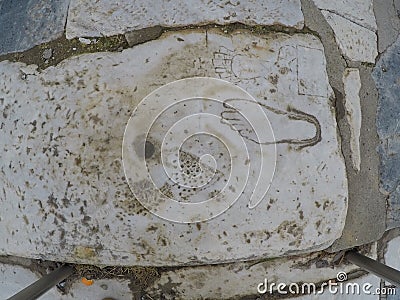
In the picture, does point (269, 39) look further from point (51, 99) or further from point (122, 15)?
point (51, 99)

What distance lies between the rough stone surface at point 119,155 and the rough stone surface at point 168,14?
0.03 meters

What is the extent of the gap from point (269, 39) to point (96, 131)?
350 millimetres

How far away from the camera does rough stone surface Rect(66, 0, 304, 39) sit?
3.26 feet

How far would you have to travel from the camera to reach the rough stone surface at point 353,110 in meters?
1.07

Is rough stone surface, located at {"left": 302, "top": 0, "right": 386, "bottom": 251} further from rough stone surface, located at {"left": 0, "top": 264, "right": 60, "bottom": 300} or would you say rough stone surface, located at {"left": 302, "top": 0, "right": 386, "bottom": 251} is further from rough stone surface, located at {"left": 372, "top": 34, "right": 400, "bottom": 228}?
rough stone surface, located at {"left": 0, "top": 264, "right": 60, "bottom": 300}

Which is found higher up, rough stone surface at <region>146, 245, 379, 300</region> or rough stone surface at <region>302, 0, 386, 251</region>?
rough stone surface at <region>302, 0, 386, 251</region>

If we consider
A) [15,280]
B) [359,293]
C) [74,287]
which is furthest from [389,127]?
[15,280]

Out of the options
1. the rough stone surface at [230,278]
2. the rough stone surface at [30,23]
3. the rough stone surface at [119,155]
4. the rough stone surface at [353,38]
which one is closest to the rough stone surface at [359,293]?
the rough stone surface at [230,278]

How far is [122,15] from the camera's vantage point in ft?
3.30

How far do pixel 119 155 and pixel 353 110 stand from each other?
47cm

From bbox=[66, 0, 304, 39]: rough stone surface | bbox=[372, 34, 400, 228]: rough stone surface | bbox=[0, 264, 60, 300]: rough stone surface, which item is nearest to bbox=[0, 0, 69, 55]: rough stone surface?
bbox=[66, 0, 304, 39]: rough stone surface

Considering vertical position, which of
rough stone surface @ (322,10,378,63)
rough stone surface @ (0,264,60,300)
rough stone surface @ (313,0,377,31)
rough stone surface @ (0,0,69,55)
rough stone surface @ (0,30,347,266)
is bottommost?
rough stone surface @ (0,264,60,300)

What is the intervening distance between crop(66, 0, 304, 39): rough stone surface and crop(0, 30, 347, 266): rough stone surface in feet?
0.10

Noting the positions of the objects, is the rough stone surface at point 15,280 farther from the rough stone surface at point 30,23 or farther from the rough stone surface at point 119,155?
the rough stone surface at point 30,23
